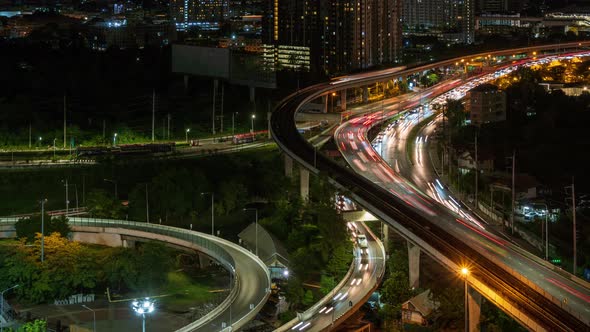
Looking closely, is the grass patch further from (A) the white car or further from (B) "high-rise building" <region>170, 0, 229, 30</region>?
(B) "high-rise building" <region>170, 0, 229, 30</region>

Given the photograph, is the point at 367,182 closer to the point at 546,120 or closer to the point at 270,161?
the point at 270,161

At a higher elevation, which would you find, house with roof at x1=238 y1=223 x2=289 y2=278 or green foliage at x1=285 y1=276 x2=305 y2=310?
house with roof at x1=238 y1=223 x2=289 y2=278

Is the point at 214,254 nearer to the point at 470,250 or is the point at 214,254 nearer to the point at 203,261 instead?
the point at 203,261

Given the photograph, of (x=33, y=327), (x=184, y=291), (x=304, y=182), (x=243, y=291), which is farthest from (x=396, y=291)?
(x=304, y=182)

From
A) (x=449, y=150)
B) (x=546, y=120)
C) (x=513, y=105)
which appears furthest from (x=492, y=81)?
(x=449, y=150)

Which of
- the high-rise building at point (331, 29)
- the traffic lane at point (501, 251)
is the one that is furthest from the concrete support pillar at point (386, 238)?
the high-rise building at point (331, 29)

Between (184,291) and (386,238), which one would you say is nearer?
(184,291)

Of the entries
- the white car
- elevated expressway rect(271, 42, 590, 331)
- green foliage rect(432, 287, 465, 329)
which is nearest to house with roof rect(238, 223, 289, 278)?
the white car
